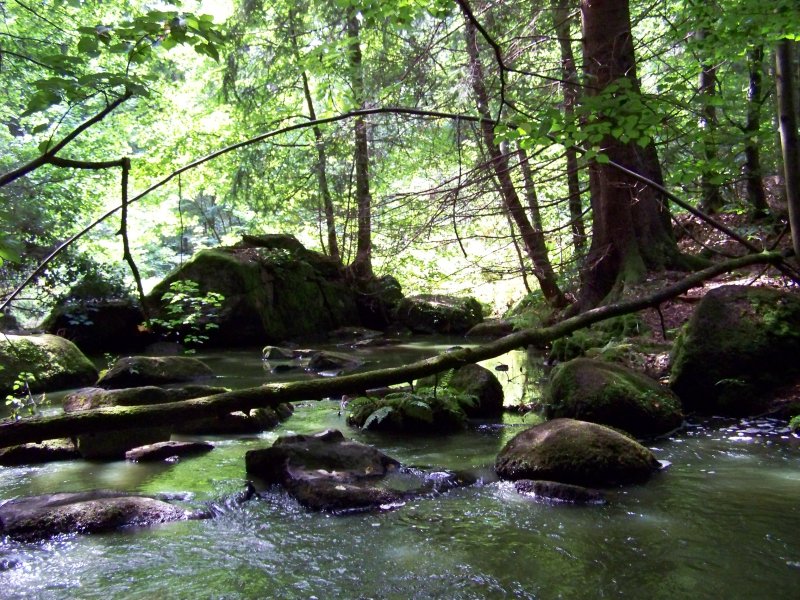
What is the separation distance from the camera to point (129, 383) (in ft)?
32.4

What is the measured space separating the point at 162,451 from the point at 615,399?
480cm

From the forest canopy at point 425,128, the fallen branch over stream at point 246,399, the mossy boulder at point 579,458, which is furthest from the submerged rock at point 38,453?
the mossy boulder at point 579,458

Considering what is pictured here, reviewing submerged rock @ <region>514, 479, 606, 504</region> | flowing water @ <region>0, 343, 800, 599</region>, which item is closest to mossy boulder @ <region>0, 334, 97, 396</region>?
flowing water @ <region>0, 343, 800, 599</region>

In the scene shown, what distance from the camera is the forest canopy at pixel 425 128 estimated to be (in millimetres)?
4281

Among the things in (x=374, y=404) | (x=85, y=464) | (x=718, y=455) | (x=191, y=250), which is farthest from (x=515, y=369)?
(x=191, y=250)

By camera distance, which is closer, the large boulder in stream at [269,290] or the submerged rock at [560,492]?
the submerged rock at [560,492]

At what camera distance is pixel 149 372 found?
33.0 ft

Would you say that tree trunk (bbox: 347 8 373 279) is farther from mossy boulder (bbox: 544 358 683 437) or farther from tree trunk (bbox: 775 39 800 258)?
tree trunk (bbox: 775 39 800 258)

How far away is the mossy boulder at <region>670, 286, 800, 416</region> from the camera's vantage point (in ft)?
22.9

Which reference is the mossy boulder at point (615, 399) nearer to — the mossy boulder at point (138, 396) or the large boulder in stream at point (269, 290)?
the mossy boulder at point (138, 396)

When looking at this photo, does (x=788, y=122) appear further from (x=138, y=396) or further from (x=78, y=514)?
(x=138, y=396)

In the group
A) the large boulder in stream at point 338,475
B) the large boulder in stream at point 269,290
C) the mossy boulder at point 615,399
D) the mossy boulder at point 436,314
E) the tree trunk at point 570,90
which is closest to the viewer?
the large boulder in stream at point 338,475

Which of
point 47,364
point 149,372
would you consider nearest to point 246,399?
point 149,372

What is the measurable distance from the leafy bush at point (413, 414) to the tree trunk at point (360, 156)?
7.71 ft
